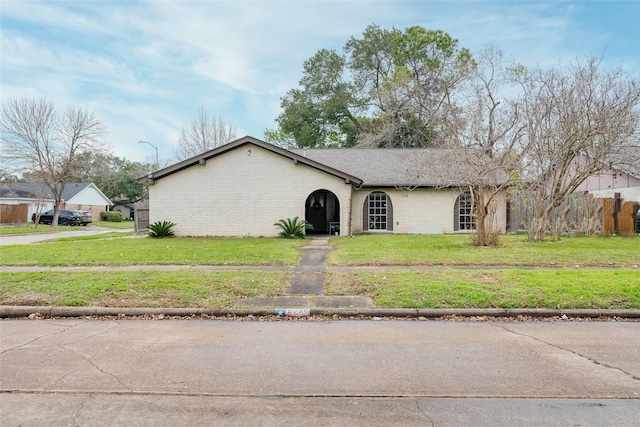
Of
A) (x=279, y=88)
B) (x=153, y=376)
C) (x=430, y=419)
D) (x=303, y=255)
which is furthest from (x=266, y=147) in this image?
(x=279, y=88)

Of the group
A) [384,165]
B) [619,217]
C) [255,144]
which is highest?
[255,144]

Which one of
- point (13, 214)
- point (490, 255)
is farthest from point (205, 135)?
point (490, 255)

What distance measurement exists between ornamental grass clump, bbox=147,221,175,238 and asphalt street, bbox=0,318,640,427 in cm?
1293

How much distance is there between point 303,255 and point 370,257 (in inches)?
88.2

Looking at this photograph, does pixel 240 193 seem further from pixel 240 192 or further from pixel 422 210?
pixel 422 210

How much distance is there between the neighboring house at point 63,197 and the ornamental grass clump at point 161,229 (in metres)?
29.4

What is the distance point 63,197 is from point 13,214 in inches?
660

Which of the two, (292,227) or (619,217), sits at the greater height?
(619,217)

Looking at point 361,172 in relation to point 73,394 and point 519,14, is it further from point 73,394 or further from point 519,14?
point 73,394

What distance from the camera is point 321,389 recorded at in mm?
3963

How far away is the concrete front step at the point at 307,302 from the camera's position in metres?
7.12

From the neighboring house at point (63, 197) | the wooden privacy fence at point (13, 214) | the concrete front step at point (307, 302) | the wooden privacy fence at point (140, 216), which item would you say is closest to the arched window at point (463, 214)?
the concrete front step at point (307, 302)

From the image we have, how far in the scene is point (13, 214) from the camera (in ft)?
Result: 111

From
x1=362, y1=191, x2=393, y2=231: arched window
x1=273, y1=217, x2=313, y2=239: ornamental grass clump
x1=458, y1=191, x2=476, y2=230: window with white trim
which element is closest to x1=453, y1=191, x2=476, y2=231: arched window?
x1=458, y1=191, x2=476, y2=230: window with white trim
